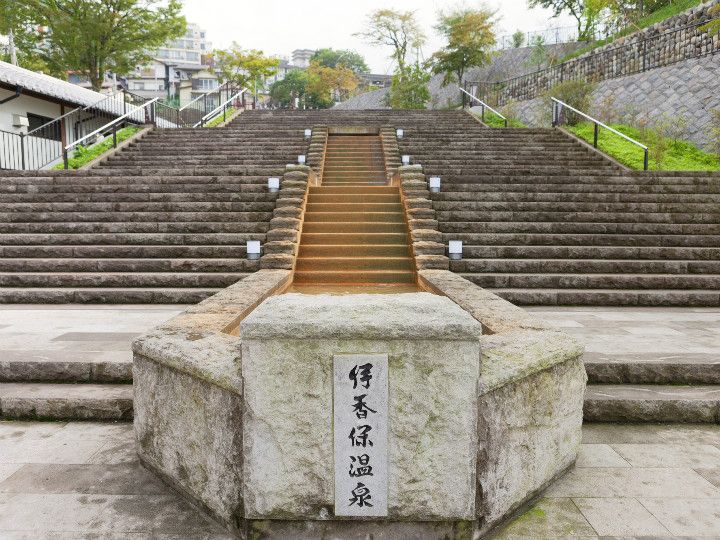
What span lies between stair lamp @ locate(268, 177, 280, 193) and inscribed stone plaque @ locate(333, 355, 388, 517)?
772 centimetres

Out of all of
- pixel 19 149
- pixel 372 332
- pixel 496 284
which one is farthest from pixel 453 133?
pixel 372 332

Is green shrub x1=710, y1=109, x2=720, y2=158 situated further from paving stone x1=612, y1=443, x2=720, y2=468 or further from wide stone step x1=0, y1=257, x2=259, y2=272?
paving stone x1=612, y1=443, x2=720, y2=468

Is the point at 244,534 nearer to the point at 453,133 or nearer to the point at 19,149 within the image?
the point at 453,133

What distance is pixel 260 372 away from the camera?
2.32 metres

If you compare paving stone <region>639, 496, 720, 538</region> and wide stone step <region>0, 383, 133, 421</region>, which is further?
wide stone step <region>0, 383, 133, 421</region>

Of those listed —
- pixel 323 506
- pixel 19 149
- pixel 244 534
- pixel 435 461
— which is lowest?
pixel 244 534

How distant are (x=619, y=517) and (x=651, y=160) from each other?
1294 cm

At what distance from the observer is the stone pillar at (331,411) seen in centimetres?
229

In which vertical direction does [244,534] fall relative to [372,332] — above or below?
below

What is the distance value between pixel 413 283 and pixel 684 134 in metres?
12.1

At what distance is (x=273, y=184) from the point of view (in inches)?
379

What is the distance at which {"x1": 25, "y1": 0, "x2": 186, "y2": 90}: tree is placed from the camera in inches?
923

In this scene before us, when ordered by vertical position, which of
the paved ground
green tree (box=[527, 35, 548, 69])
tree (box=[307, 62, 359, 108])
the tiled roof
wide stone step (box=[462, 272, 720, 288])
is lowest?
the paved ground

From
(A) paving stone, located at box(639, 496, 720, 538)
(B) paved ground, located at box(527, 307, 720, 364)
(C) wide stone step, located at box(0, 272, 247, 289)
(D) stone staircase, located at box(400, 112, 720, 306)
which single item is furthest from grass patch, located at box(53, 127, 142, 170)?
(A) paving stone, located at box(639, 496, 720, 538)
